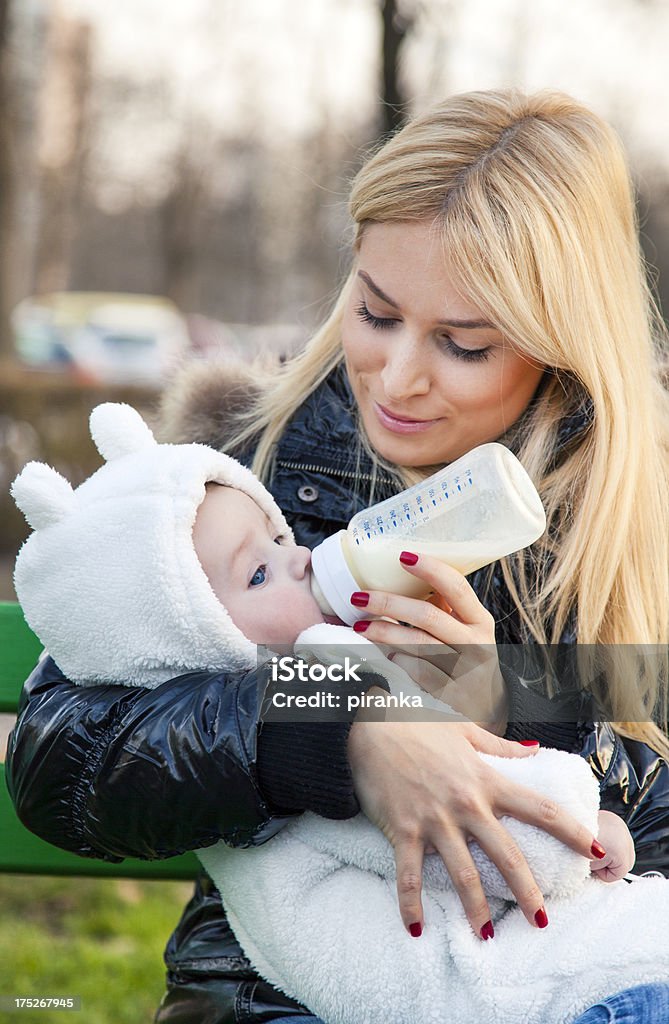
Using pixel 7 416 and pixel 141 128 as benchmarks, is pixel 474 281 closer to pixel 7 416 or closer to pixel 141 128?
pixel 7 416

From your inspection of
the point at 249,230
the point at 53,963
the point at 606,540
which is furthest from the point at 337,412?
the point at 249,230

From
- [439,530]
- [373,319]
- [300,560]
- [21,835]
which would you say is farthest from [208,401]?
[21,835]

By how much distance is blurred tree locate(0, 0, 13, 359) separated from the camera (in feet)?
24.8

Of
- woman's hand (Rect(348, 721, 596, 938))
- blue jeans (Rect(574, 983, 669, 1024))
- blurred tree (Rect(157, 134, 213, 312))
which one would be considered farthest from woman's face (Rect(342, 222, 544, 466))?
blurred tree (Rect(157, 134, 213, 312))

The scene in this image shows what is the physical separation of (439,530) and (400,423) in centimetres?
43

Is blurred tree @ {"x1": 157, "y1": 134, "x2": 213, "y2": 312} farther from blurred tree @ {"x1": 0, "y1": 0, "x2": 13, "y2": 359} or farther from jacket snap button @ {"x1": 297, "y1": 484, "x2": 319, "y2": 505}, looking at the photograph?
jacket snap button @ {"x1": 297, "y1": 484, "x2": 319, "y2": 505}

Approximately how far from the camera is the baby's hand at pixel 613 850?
1.73 meters

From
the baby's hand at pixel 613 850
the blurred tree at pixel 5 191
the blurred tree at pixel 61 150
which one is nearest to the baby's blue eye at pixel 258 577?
the baby's hand at pixel 613 850

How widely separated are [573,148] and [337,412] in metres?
0.70

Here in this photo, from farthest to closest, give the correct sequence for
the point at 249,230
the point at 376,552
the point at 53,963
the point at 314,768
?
1. the point at 249,230
2. the point at 53,963
3. the point at 376,552
4. the point at 314,768

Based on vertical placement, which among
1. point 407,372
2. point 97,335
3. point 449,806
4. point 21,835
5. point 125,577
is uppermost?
point 407,372

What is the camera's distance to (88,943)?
3.36 meters

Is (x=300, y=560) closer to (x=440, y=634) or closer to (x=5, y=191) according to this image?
(x=440, y=634)

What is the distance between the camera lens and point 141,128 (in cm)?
2333
